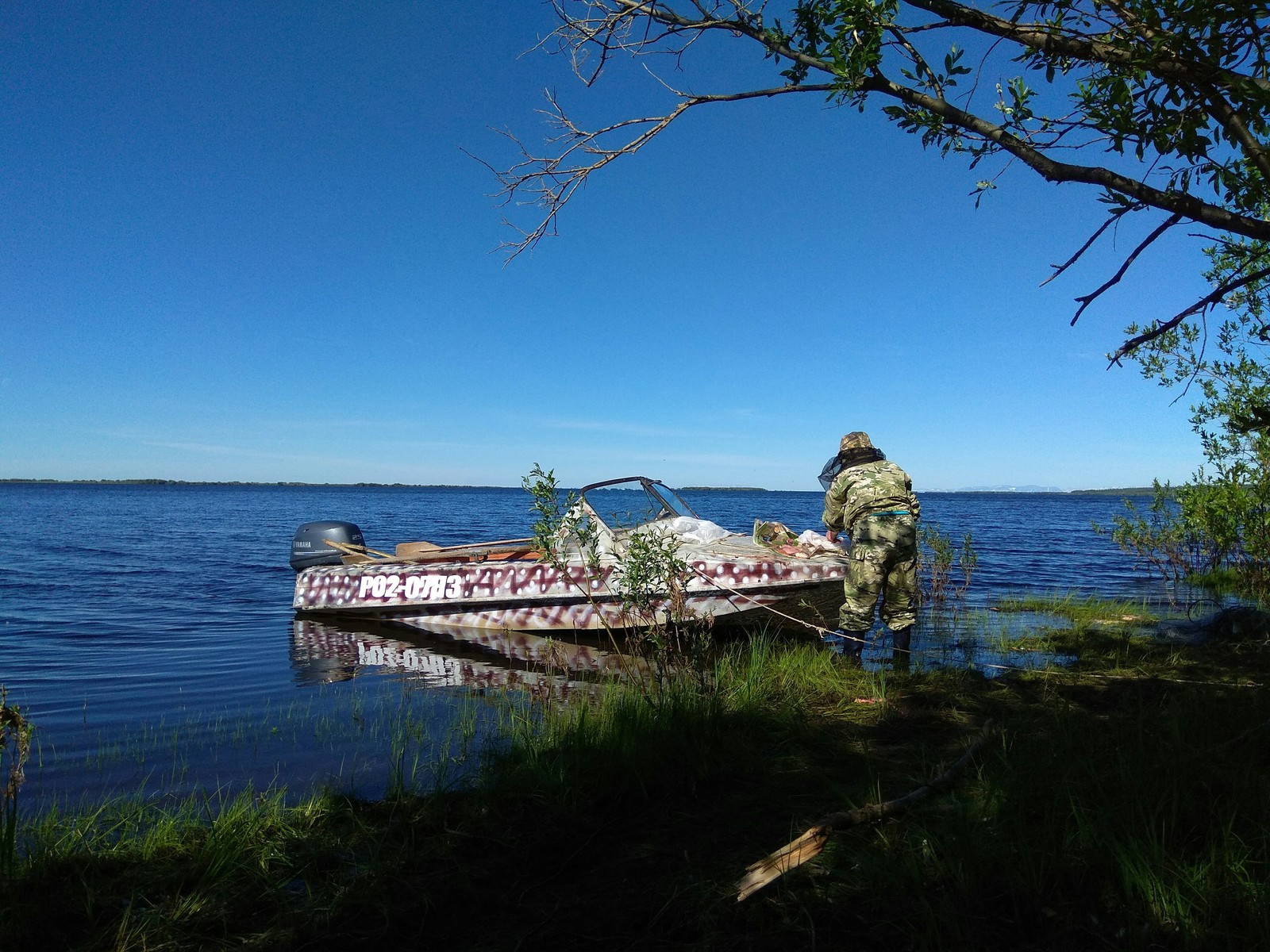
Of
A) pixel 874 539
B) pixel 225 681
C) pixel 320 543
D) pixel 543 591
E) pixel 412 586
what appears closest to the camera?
pixel 874 539

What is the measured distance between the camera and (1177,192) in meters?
2.97

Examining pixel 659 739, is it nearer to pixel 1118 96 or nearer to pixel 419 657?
pixel 1118 96

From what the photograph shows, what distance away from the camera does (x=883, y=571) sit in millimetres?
7023

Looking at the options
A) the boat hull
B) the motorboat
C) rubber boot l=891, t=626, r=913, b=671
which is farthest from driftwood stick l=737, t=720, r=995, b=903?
rubber boot l=891, t=626, r=913, b=671

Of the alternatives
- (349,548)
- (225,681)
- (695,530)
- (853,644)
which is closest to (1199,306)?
(853,644)

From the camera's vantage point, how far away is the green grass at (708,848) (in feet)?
7.59

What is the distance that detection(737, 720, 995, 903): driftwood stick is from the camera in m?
2.54

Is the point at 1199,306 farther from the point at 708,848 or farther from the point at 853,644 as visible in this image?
the point at 853,644

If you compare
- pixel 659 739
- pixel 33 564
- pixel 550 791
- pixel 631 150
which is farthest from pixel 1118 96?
pixel 33 564

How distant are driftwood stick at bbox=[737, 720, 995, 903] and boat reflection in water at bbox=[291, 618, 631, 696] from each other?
148 inches

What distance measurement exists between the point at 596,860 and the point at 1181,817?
2253 millimetres

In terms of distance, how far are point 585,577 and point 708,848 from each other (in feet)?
20.0

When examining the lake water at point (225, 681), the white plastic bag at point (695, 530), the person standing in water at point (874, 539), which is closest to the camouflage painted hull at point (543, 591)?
the white plastic bag at point (695, 530)

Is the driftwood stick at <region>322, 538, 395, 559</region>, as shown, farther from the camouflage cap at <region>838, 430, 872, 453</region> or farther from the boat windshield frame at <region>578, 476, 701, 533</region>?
the camouflage cap at <region>838, 430, 872, 453</region>
